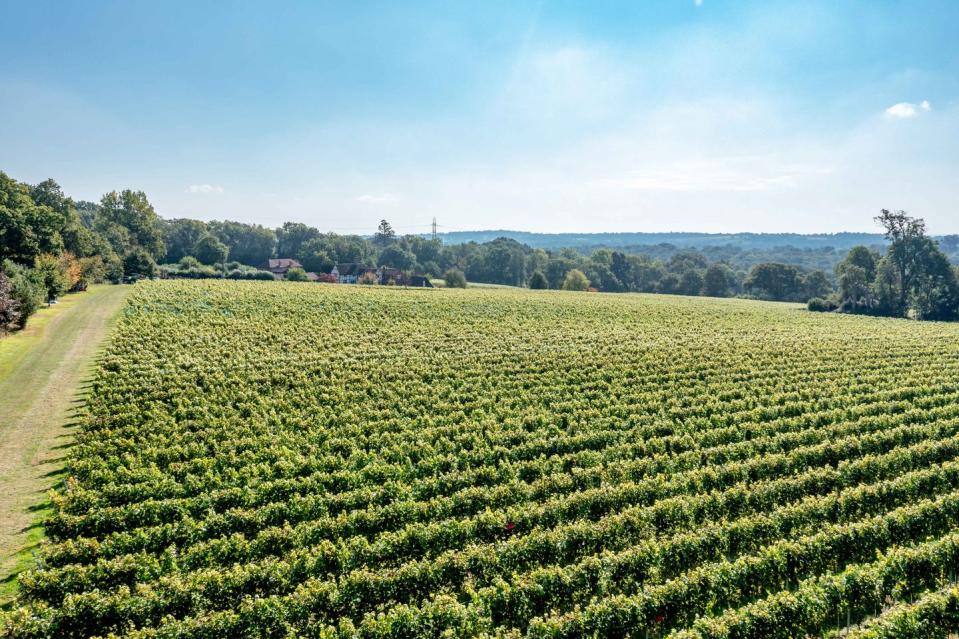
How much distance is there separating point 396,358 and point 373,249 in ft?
433

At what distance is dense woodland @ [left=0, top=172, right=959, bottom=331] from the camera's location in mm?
53969

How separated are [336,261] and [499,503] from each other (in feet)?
421

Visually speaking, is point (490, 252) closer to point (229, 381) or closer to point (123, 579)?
point (229, 381)

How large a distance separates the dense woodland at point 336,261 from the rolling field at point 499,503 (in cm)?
2737

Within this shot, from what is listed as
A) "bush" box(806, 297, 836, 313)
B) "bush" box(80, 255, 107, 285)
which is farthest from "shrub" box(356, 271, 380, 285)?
"bush" box(806, 297, 836, 313)

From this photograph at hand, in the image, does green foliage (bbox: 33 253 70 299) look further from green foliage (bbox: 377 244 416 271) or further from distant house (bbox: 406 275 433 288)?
green foliage (bbox: 377 244 416 271)

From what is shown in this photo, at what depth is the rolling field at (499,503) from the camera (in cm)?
1060

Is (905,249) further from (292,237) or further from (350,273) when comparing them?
(292,237)

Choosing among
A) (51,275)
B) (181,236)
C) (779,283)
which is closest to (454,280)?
(51,275)

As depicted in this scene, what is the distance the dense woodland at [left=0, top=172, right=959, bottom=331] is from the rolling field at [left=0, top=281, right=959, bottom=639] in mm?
27367

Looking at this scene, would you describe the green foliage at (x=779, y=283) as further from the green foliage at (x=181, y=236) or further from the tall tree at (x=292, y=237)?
the green foliage at (x=181, y=236)

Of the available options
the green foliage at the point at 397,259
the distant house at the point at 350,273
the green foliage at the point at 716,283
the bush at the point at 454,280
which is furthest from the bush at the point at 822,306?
the green foliage at the point at 397,259

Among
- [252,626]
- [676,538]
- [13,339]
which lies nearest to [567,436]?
[676,538]

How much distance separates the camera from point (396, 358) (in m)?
34.7
